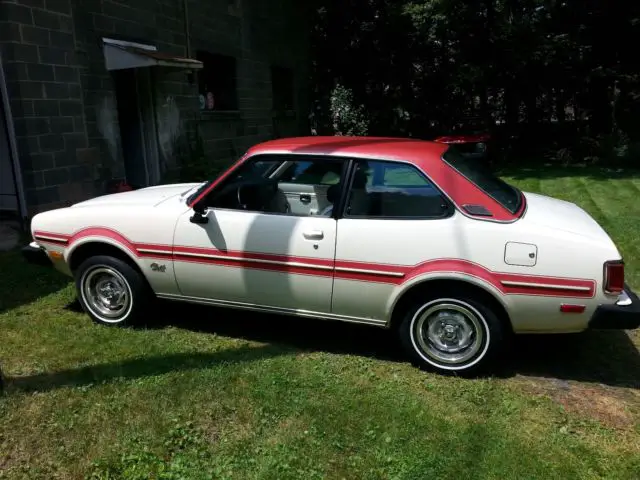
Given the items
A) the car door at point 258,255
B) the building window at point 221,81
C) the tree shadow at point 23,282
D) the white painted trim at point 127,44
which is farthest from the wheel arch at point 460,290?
the building window at point 221,81

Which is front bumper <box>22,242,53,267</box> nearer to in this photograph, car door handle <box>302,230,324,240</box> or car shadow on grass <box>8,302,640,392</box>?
car shadow on grass <box>8,302,640,392</box>

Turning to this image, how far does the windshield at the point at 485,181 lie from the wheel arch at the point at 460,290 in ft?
1.92

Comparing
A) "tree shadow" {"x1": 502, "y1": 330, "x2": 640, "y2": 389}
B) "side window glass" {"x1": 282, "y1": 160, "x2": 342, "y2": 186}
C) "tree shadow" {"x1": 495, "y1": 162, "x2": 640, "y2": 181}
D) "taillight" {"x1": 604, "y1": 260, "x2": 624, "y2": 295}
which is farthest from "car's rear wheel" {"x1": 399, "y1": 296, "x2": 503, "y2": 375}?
"tree shadow" {"x1": 495, "y1": 162, "x2": 640, "y2": 181}

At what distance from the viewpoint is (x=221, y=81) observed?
44.6 feet

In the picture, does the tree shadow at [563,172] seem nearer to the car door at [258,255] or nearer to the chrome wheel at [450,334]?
the chrome wheel at [450,334]

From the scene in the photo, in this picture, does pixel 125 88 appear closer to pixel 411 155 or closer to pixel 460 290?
pixel 411 155

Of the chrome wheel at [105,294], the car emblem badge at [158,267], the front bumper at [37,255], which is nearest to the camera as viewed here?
the car emblem badge at [158,267]

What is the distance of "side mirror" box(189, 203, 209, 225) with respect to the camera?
13.7ft

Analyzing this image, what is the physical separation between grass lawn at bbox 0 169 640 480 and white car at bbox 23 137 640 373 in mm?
348

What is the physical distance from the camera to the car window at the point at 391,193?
386 cm

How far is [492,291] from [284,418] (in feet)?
4.91

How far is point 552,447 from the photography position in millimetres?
3062

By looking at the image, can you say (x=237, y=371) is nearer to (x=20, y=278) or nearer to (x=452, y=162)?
(x=452, y=162)

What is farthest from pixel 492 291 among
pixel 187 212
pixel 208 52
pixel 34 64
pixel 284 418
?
pixel 208 52
